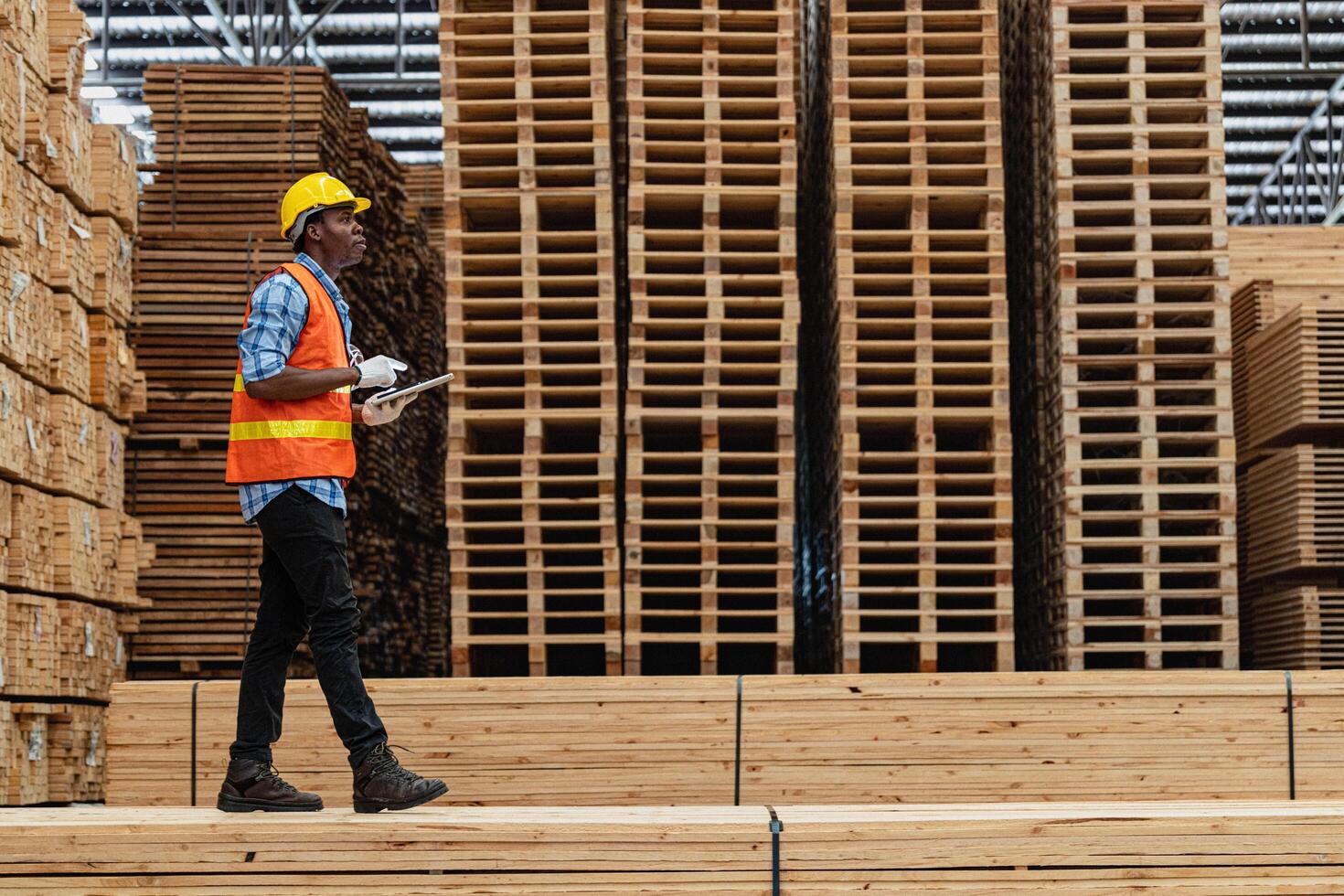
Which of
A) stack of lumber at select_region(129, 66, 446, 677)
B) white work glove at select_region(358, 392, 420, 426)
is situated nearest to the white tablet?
white work glove at select_region(358, 392, 420, 426)

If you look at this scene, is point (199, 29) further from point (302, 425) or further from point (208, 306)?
point (302, 425)

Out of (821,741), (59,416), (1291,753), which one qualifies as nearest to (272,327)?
(821,741)

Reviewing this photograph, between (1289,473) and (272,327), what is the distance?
6.17 m

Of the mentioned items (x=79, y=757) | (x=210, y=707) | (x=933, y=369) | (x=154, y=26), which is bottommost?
(x=79, y=757)

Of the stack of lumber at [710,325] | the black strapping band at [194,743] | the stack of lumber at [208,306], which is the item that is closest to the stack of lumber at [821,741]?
the black strapping band at [194,743]

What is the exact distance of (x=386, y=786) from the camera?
4.29 metres

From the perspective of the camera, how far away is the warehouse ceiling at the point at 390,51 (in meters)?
19.9

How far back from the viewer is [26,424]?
7.87m

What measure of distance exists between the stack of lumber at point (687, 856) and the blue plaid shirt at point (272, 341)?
37.2 inches

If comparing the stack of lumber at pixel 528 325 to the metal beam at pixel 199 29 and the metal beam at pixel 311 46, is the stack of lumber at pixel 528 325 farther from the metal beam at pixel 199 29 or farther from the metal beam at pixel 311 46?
the metal beam at pixel 311 46

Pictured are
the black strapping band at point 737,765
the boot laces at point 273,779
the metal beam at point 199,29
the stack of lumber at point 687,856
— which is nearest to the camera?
the stack of lumber at point 687,856

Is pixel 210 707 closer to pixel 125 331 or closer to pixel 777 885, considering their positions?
pixel 777 885

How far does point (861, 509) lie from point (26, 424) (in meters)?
4.12

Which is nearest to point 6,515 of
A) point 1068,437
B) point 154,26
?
point 1068,437
